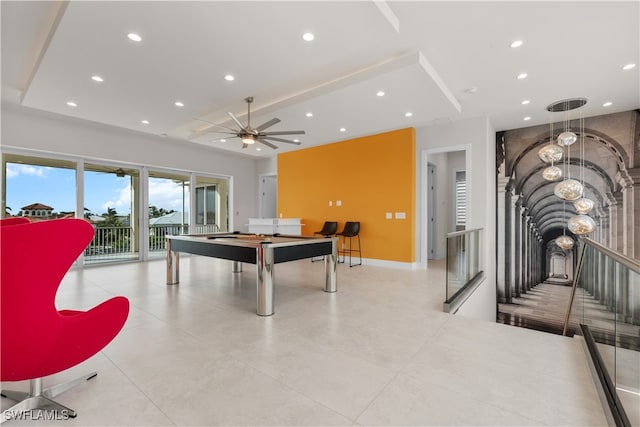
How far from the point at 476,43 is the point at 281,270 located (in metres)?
4.73

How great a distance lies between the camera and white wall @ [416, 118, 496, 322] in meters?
5.50

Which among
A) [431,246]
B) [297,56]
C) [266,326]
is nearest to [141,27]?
[297,56]

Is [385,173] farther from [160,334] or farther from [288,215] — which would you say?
[160,334]

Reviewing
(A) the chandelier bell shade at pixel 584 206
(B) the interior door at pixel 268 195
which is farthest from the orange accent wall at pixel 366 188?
(A) the chandelier bell shade at pixel 584 206

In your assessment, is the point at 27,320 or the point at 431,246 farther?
the point at 431,246

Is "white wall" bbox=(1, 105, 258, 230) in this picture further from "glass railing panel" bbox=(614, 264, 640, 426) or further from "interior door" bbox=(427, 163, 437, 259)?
"glass railing panel" bbox=(614, 264, 640, 426)

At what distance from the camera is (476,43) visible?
3.22 m

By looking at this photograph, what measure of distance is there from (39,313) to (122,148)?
6.44 m

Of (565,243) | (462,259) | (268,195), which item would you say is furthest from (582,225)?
→ (268,195)

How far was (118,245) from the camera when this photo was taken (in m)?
6.93

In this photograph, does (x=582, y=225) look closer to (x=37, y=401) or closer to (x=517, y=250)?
(x=517, y=250)

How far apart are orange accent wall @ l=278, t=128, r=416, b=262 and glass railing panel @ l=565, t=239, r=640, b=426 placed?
3.59m

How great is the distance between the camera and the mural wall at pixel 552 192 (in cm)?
528

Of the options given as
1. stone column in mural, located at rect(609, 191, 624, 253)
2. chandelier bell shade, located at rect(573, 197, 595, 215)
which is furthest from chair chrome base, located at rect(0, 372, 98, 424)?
stone column in mural, located at rect(609, 191, 624, 253)
